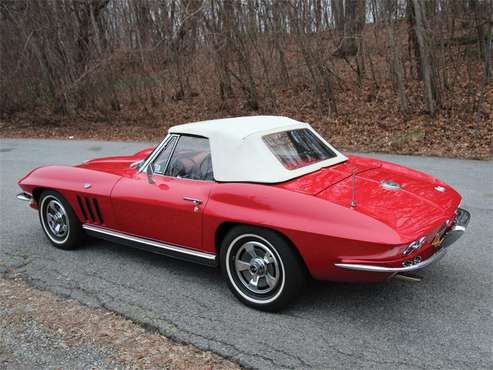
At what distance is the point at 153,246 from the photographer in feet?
13.6

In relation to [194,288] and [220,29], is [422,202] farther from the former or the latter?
[220,29]

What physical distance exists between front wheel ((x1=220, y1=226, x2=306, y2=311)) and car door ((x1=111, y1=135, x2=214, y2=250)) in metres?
0.33

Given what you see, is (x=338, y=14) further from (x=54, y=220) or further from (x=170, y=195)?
(x=170, y=195)

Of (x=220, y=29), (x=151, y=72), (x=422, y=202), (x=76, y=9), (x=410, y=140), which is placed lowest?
(x=410, y=140)

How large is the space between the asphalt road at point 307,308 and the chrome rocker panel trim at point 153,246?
0.26 m

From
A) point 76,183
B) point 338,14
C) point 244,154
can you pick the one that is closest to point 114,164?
point 76,183

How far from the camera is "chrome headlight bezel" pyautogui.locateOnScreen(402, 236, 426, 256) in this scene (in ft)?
9.84

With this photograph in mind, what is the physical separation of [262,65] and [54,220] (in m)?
10.8

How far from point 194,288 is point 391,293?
1.58 metres

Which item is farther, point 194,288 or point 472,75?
point 472,75

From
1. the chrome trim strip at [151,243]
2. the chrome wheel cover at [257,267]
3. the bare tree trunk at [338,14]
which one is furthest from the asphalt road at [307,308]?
the bare tree trunk at [338,14]

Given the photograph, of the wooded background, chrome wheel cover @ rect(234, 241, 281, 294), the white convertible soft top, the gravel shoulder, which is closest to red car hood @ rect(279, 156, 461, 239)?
the white convertible soft top

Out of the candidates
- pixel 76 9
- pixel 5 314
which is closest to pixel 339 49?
pixel 76 9

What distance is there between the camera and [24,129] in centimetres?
1698
